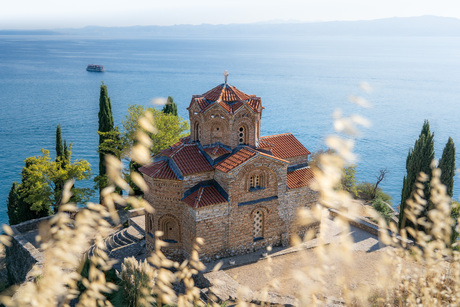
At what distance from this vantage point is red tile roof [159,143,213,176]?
23420 mm

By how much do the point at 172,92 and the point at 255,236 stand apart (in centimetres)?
8237

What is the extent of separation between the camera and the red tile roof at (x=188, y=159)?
23.4 metres

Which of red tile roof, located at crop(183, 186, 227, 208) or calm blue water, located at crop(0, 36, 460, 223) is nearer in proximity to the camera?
red tile roof, located at crop(183, 186, 227, 208)

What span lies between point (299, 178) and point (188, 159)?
7300 millimetres

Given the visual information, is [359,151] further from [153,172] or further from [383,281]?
[383,281]

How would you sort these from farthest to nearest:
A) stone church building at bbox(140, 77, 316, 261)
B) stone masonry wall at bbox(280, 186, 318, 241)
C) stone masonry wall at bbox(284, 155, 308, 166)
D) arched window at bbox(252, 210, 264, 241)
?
stone masonry wall at bbox(284, 155, 308, 166), stone masonry wall at bbox(280, 186, 318, 241), arched window at bbox(252, 210, 264, 241), stone church building at bbox(140, 77, 316, 261)

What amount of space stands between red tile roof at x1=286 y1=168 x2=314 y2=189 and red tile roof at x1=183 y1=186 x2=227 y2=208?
4.80m

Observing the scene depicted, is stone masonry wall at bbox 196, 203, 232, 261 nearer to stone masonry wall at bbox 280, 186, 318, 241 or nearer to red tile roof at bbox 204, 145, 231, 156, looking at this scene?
red tile roof at bbox 204, 145, 231, 156

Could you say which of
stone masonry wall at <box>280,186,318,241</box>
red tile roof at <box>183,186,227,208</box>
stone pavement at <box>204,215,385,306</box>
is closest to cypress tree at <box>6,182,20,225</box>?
red tile roof at <box>183,186,227,208</box>

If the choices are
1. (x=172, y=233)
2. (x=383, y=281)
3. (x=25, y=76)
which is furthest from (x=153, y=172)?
(x=25, y=76)

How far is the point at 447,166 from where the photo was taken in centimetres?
2816

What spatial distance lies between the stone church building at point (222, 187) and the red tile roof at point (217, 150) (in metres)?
0.06

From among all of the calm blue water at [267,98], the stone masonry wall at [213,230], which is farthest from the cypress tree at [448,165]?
the calm blue water at [267,98]

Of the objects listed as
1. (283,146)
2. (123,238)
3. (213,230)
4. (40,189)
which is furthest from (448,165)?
(40,189)
